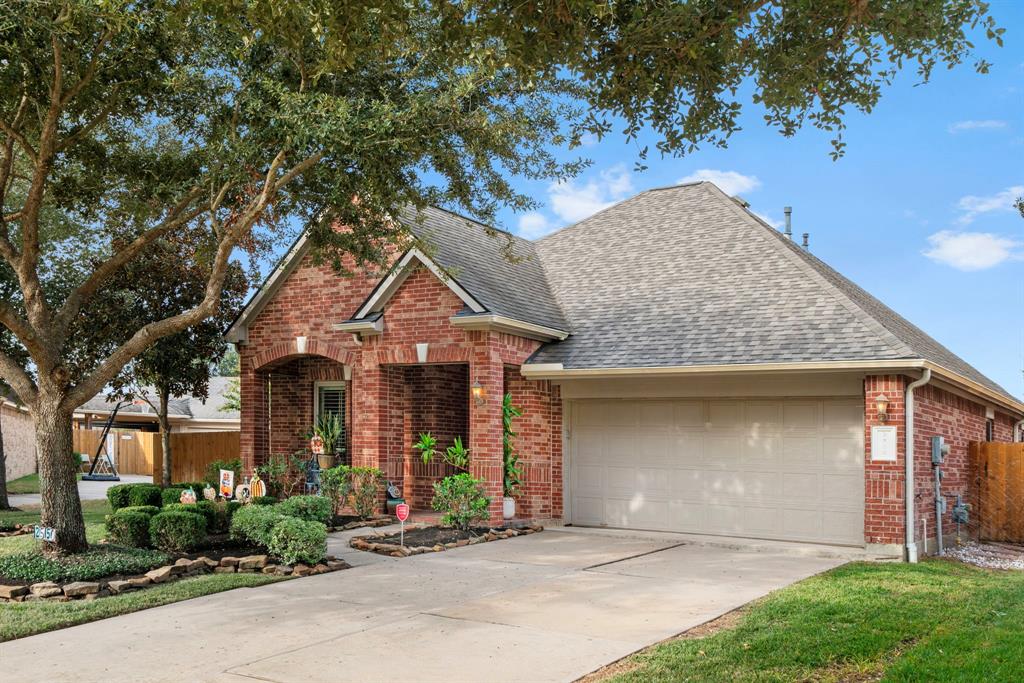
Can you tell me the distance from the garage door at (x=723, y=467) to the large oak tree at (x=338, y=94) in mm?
4458

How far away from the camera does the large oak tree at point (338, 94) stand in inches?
296

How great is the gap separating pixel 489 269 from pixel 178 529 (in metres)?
7.54

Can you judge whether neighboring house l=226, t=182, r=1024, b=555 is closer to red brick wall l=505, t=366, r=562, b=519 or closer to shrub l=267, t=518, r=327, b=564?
red brick wall l=505, t=366, r=562, b=519

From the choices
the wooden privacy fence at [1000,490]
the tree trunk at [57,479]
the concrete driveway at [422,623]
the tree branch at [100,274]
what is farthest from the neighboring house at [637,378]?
the tree trunk at [57,479]

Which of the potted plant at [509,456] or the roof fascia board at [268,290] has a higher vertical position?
the roof fascia board at [268,290]

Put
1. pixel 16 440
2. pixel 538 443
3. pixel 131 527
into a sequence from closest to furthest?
1. pixel 131 527
2. pixel 538 443
3. pixel 16 440

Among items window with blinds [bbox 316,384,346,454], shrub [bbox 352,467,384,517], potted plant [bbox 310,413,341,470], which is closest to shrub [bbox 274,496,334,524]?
shrub [bbox 352,467,384,517]

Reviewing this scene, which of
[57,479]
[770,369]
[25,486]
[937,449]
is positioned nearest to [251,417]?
[57,479]

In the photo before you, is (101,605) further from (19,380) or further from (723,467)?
(723,467)

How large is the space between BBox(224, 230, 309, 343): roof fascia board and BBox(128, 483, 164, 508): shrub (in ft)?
11.9

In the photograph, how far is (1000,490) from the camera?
16219mm

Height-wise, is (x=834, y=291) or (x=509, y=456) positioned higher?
(x=834, y=291)

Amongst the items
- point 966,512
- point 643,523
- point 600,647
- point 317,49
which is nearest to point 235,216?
point 317,49

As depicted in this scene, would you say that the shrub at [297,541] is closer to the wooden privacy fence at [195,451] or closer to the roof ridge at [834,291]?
the roof ridge at [834,291]
